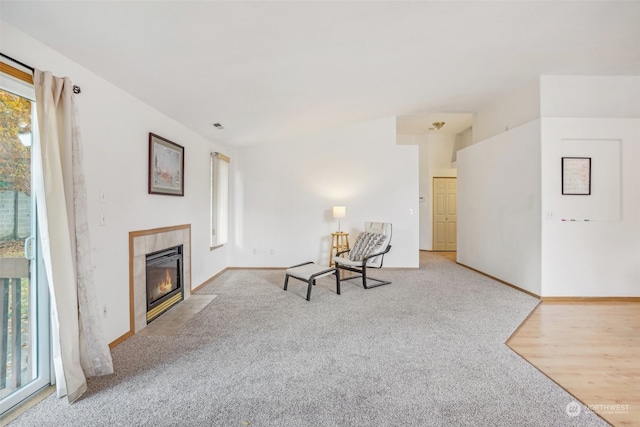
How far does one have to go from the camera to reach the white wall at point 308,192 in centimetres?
547

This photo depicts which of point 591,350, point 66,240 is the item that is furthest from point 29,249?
point 591,350

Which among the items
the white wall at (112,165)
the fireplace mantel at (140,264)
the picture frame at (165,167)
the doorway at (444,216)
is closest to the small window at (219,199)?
the picture frame at (165,167)

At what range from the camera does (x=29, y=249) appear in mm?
1756

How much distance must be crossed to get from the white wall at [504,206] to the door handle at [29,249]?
5095 millimetres

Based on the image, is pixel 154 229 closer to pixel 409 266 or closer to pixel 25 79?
pixel 25 79

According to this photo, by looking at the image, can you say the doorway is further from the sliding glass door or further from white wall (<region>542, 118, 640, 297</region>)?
the sliding glass door

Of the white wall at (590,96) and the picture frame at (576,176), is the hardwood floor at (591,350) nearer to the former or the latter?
the picture frame at (576,176)

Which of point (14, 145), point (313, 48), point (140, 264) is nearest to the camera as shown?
point (14, 145)

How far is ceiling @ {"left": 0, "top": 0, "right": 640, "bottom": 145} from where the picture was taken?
1730mm

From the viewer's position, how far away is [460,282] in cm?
449

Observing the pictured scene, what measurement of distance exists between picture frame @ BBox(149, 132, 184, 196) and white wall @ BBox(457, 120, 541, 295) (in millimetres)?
4645

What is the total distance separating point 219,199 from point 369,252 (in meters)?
2.75

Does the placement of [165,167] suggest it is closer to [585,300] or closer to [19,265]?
[19,265]

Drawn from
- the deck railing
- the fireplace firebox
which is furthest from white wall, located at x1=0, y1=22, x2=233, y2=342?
the deck railing
